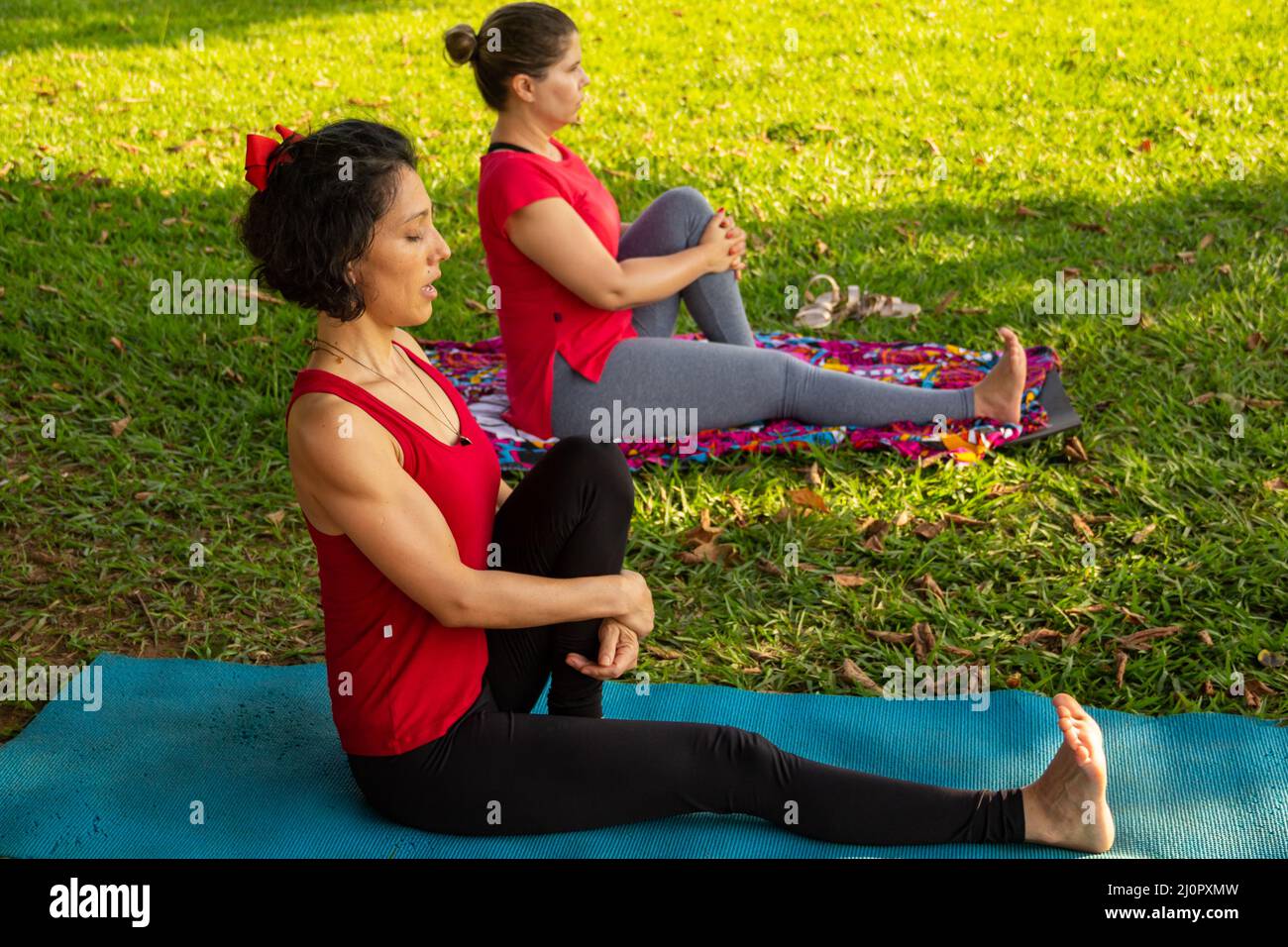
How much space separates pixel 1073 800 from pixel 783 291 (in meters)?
3.81

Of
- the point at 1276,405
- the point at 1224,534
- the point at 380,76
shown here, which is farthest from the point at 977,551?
the point at 380,76

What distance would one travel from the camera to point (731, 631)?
3.90 m

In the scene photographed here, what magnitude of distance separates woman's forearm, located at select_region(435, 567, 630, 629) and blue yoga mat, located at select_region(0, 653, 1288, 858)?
19.8 inches

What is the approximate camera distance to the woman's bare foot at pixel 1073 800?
273cm

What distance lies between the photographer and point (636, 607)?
2832 millimetres

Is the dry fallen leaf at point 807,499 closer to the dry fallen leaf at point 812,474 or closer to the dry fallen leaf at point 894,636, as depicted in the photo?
the dry fallen leaf at point 812,474

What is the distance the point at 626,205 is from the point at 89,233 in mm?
2853

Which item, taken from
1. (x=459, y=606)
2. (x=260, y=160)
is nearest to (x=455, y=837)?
(x=459, y=606)

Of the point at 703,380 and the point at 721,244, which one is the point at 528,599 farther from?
the point at 721,244

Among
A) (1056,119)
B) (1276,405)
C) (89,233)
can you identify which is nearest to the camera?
(1276,405)

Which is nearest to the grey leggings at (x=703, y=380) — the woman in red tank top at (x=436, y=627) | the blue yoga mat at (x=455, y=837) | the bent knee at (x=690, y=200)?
the bent knee at (x=690, y=200)

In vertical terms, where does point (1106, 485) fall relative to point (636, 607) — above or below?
above

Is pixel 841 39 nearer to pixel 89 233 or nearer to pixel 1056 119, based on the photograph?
pixel 1056 119

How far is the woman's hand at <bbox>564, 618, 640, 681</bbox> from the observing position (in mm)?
2852
